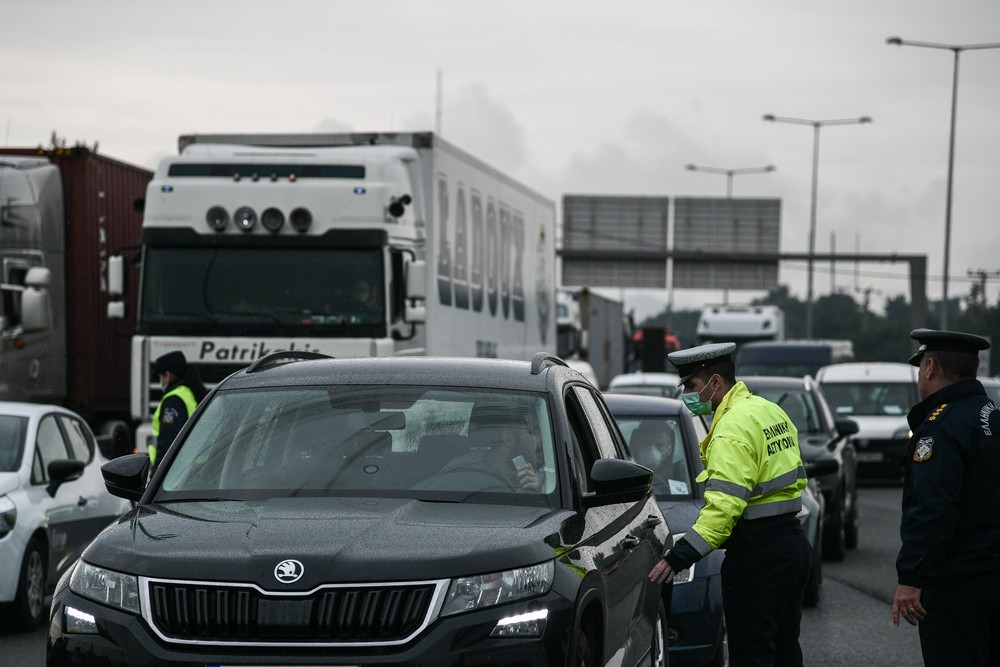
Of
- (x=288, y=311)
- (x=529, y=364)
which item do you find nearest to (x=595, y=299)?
(x=288, y=311)

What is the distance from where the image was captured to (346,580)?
518 cm

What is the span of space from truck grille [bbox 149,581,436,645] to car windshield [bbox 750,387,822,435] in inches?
485

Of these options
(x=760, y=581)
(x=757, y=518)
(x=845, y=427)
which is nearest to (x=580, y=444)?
(x=757, y=518)

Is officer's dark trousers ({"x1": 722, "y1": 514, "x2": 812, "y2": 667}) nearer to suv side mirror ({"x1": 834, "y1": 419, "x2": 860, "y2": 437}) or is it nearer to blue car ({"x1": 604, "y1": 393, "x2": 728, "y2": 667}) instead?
blue car ({"x1": 604, "y1": 393, "x2": 728, "y2": 667})

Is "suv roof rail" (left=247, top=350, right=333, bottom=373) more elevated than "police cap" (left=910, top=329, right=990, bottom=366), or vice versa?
"police cap" (left=910, top=329, right=990, bottom=366)

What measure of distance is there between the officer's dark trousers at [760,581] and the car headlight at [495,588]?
1.84m

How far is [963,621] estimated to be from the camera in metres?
5.82

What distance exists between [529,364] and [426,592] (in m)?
1.94

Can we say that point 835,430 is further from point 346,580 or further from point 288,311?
point 346,580

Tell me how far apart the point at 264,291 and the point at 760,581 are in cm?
910

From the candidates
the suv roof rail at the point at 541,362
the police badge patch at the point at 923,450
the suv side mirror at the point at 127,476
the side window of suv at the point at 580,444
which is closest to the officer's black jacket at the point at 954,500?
the police badge patch at the point at 923,450

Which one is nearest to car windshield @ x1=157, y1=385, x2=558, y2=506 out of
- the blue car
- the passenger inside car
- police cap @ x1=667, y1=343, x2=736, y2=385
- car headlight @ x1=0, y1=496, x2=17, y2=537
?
police cap @ x1=667, y1=343, x2=736, y2=385

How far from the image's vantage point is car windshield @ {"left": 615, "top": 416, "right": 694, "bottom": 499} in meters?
9.83

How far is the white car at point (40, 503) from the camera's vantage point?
1079 cm
